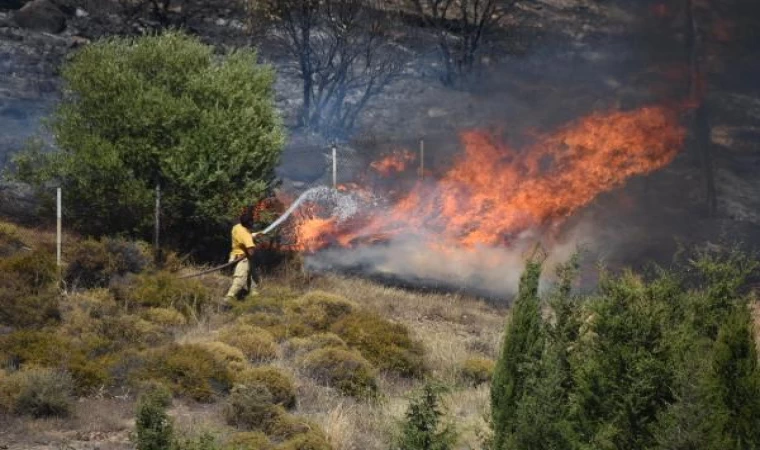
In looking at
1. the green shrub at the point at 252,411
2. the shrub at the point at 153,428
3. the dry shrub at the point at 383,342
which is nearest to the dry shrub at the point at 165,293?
the dry shrub at the point at 383,342

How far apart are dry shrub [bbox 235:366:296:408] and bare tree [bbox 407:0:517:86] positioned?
1011 inches

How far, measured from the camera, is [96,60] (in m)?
23.6

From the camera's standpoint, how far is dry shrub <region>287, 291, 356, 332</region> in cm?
1962

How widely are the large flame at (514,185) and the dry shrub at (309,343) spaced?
19.7 ft

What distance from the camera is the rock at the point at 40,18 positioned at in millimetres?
39344

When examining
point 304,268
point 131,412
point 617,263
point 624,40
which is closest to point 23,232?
point 304,268

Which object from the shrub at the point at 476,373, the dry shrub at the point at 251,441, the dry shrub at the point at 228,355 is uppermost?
the dry shrub at the point at 251,441

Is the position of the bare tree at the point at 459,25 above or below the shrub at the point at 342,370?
above

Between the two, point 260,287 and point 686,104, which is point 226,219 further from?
point 686,104

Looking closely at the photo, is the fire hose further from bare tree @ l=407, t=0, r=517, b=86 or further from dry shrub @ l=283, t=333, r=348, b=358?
bare tree @ l=407, t=0, r=517, b=86

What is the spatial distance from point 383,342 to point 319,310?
1.67m

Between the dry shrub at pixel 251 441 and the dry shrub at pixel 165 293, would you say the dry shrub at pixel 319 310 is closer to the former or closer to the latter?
the dry shrub at pixel 165 293

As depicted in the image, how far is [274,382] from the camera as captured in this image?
51.6ft

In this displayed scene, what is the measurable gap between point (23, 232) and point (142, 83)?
12.3 feet
